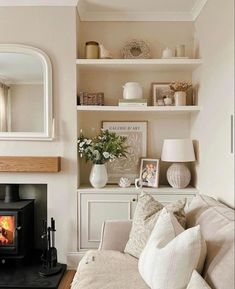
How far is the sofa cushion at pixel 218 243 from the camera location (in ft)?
4.76

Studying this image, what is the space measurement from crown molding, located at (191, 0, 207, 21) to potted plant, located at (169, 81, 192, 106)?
717 mm

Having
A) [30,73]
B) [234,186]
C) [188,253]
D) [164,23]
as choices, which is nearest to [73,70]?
[30,73]

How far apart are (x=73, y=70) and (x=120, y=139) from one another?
836 mm

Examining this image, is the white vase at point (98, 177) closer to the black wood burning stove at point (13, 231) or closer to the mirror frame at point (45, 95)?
the mirror frame at point (45, 95)

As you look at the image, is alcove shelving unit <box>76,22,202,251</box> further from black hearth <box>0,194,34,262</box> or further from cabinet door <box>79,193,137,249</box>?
black hearth <box>0,194,34,262</box>

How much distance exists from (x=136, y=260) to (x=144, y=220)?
0.28m

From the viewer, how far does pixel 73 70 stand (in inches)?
123

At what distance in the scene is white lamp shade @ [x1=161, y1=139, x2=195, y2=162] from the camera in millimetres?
3082

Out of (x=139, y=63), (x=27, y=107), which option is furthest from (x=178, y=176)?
(x=27, y=107)

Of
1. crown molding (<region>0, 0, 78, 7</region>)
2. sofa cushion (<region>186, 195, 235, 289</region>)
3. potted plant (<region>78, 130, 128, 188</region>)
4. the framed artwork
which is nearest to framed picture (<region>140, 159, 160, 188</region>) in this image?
the framed artwork

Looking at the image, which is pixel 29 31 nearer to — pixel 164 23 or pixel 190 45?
pixel 164 23

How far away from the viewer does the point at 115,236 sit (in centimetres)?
243

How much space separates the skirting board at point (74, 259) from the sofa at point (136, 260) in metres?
0.85

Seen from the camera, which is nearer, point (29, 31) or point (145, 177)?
point (29, 31)
